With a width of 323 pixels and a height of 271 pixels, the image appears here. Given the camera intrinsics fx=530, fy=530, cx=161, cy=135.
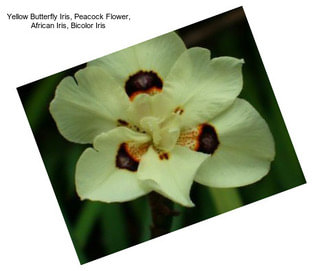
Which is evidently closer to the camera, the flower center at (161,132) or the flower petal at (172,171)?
the flower petal at (172,171)

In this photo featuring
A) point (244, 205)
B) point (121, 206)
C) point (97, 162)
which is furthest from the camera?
point (121, 206)

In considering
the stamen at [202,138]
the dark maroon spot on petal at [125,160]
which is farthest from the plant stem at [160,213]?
the stamen at [202,138]

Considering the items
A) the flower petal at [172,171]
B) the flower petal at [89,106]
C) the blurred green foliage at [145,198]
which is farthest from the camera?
the blurred green foliage at [145,198]

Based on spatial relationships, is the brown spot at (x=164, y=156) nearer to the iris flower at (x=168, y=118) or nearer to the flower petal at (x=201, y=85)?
the iris flower at (x=168, y=118)

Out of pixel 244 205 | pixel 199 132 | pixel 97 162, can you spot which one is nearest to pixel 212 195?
pixel 244 205

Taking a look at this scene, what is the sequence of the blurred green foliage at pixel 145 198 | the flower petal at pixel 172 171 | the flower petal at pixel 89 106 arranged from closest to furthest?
the flower petal at pixel 172 171 < the flower petal at pixel 89 106 < the blurred green foliage at pixel 145 198

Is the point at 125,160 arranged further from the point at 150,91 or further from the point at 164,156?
the point at 150,91

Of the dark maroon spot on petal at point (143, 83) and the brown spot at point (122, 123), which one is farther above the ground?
the dark maroon spot on petal at point (143, 83)

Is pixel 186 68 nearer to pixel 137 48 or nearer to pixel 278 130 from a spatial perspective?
pixel 137 48
